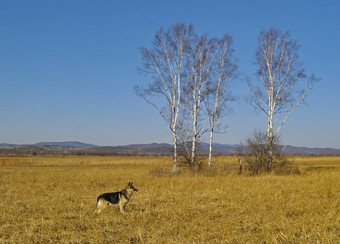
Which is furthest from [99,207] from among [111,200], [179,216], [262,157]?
[262,157]

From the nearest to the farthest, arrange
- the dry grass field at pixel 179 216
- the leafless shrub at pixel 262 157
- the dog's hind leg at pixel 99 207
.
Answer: the dry grass field at pixel 179 216, the dog's hind leg at pixel 99 207, the leafless shrub at pixel 262 157

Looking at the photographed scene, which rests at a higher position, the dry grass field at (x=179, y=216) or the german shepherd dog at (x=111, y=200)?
the german shepherd dog at (x=111, y=200)

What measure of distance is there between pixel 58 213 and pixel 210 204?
4.61 m

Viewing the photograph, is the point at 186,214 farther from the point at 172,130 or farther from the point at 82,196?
the point at 172,130

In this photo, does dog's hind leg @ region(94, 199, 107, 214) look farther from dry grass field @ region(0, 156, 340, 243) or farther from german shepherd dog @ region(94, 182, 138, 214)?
dry grass field @ region(0, 156, 340, 243)

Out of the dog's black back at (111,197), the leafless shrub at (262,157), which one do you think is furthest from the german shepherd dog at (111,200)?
the leafless shrub at (262,157)

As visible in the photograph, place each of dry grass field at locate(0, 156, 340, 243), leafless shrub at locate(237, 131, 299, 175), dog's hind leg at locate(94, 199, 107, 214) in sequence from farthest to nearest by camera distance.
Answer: leafless shrub at locate(237, 131, 299, 175) < dog's hind leg at locate(94, 199, 107, 214) < dry grass field at locate(0, 156, 340, 243)

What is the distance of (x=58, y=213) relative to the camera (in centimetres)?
956

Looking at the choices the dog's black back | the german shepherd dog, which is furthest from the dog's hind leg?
the dog's black back

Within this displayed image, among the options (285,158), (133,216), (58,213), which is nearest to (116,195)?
(133,216)

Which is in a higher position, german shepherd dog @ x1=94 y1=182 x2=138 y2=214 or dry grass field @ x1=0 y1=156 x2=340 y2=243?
german shepherd dog @ x1=94 y1=182 x2=138 y2=214

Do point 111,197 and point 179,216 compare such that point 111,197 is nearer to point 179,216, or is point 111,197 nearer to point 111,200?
point 111,200

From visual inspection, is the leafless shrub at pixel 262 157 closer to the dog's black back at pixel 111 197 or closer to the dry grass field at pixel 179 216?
the dry grass field at pixel 179 216

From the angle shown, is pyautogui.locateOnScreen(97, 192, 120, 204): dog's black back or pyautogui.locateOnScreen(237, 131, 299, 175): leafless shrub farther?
pyautogui.locateOnScreen(237, 131, 299, 175): leafless shrub
